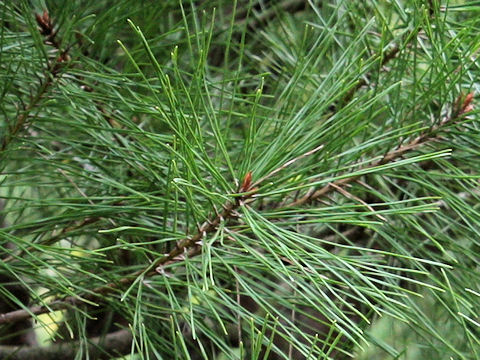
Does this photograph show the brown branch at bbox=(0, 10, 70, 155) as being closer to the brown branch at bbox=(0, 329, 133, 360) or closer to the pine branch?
the pine branch

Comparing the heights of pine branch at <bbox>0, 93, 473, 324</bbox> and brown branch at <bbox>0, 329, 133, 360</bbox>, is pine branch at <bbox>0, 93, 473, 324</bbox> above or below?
above

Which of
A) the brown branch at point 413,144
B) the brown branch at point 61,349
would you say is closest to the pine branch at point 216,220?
the brown branch at point 413,144

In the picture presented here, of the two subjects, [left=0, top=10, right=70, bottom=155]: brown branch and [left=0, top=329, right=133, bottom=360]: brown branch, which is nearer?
[left=0, top=10, right=70, bottom=155]: brown branch

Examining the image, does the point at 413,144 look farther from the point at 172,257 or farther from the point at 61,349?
the point at 61,349

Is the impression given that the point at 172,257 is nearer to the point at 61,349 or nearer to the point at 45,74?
the point at 45,74

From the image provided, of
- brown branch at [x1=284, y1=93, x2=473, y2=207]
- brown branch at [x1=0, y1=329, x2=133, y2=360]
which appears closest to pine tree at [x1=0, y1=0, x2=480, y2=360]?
brown branch at [x1=284, y1=93, x2=473, y2=207]

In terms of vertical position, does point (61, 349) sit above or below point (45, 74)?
below

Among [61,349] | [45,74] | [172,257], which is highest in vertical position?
[45,74]

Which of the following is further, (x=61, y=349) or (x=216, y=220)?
(x=61, y=349)

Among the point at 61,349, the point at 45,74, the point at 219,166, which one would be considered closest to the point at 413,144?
the point at 219,166

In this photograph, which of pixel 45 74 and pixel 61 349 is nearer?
pixel 45 74

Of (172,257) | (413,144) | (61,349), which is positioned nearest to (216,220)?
(172,257)
